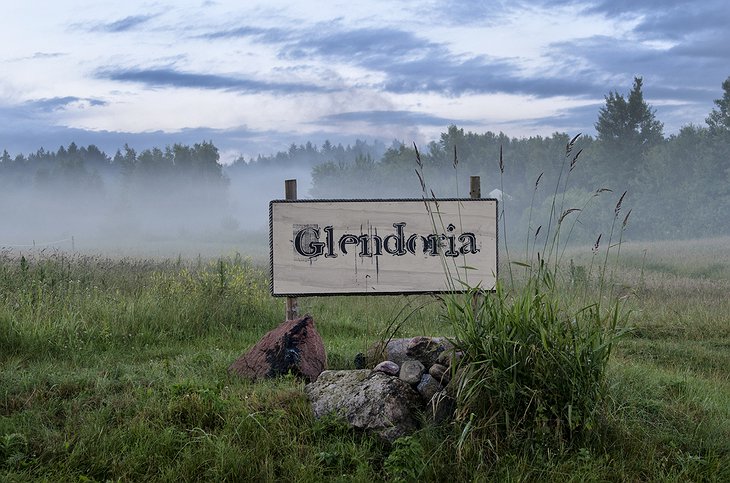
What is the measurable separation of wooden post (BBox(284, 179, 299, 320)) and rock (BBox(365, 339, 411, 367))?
2.42 m

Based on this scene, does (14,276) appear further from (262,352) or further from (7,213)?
(7,213)

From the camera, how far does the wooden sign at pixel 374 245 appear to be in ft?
30.0

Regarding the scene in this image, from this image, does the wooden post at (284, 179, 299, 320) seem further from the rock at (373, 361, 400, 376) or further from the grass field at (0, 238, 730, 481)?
the rock at (373, 361, 400, 376)

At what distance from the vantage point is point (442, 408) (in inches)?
220

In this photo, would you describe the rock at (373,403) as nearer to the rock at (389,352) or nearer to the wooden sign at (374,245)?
the rock at (389,352)

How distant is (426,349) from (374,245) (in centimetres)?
292

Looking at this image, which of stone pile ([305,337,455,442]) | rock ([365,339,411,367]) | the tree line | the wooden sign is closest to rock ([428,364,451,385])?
stone pile ([305,337,455,442])

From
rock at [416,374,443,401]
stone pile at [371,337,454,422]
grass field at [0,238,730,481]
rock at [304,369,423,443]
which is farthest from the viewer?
rock at [416,374,443,401]

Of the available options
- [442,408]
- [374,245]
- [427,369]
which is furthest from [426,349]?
[374,245]

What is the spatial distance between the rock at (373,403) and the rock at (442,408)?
0.13 m

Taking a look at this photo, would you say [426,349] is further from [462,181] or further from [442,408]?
[462,181]

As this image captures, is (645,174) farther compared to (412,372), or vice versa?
(645,174)

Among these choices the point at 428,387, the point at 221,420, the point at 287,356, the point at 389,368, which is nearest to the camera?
the point at 221,420

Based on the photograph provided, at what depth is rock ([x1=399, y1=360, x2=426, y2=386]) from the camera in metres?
5.87
